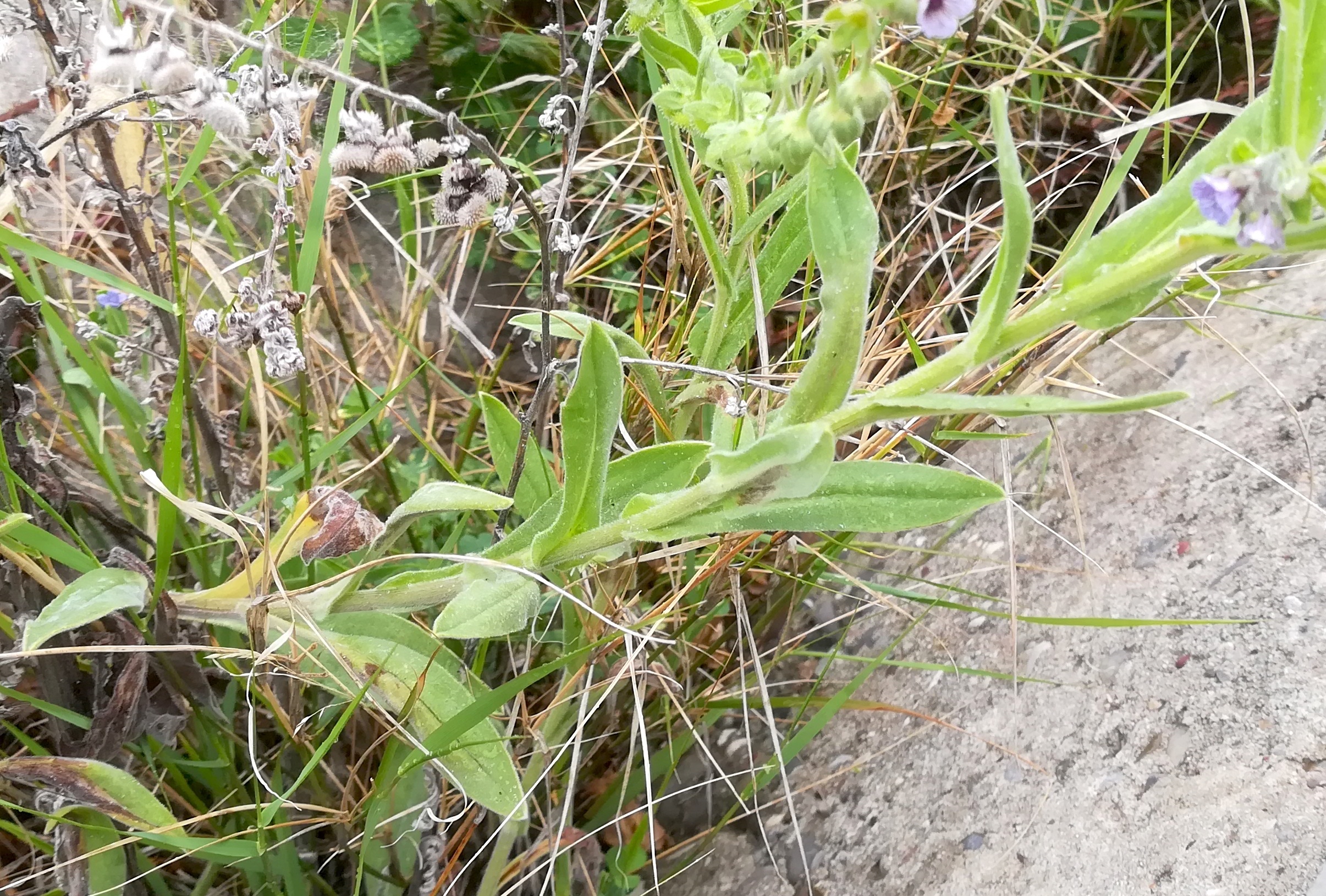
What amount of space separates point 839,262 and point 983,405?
0.57ft

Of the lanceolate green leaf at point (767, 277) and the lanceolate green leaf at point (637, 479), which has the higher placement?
the lanceolate green leaf at point (767, 277)

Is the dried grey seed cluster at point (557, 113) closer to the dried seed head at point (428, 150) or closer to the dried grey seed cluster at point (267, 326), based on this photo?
the dried seed head at point (428, 150)

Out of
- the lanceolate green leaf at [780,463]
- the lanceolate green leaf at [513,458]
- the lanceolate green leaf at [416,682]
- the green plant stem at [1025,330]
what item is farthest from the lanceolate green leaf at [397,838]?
the lanceolate green leaf at [780,463]

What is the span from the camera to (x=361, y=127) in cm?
97

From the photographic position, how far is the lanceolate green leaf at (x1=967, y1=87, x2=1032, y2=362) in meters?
0.71

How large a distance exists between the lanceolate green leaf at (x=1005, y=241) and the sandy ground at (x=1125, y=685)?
683 mm

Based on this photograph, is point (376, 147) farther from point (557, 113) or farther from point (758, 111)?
point (758, 111)

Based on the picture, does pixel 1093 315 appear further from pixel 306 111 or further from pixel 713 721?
pixel 306 111

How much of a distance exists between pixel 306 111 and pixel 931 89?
1.17 m

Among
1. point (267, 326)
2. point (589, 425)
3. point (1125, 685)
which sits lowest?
point (1125, 685)

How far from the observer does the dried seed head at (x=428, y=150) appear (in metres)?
0.98

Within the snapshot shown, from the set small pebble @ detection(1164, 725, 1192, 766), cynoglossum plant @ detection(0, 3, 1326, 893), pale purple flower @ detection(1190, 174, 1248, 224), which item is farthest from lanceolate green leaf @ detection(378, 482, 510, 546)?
small pebble @ detection(1164, 725, 1192, 766)

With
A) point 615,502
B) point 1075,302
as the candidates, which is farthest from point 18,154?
point 1075,302

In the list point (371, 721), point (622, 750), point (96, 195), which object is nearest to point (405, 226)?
point (96, 195)
